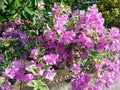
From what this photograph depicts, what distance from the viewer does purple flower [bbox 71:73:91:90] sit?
360cm

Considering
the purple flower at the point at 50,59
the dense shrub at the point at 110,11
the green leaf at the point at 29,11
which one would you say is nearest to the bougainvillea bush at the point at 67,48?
the purple flower at the point at 50,59

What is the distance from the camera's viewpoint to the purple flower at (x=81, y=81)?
3.60 m

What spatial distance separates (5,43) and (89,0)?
3.30 meters

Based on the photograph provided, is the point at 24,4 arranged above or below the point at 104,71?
above

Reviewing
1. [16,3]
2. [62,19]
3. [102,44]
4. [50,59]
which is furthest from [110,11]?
[50,59]

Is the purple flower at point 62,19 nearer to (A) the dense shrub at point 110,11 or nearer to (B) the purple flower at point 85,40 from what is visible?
(B) the purple flower at point 85,40

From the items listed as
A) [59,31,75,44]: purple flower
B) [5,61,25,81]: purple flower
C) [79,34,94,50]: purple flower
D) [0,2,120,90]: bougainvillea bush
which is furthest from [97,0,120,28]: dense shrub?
[5,61,25,81]: purple flower

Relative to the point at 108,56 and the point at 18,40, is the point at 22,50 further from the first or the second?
the point at 108,56

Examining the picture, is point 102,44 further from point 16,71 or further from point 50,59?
point 16,71

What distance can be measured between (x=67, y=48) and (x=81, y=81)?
0.30m

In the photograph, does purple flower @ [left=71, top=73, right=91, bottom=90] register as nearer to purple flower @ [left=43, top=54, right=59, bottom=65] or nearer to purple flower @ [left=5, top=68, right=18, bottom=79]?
purple flower @ [left=43, top=54, right=59, bottom=65]

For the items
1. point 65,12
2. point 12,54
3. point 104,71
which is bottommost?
point 104,71

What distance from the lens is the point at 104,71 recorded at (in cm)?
380

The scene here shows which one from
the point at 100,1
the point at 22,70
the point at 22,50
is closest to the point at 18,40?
the point at 22,50
